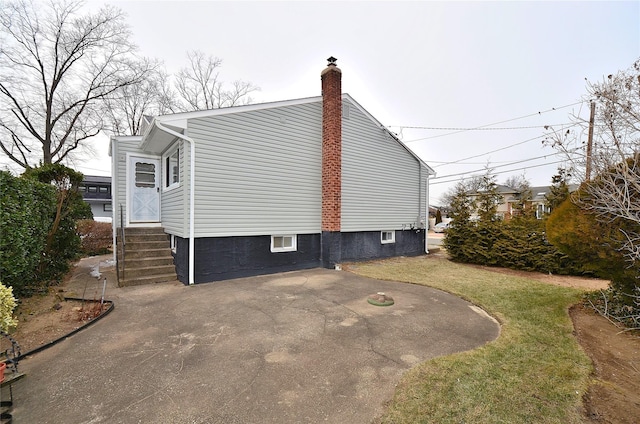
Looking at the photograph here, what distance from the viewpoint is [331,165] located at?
9.09 meters

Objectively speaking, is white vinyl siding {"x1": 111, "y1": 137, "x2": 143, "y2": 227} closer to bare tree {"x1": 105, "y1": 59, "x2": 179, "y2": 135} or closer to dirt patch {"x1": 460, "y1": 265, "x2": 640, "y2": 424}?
dirt patch {"x1": 460, "y1": 265, "x2": 640, "y2": 424}

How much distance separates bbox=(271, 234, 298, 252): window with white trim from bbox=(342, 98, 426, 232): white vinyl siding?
1958 mm

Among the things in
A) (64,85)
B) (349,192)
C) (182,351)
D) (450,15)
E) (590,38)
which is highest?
(64,85)

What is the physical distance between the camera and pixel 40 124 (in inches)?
724

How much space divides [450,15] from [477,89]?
6047 millimetres

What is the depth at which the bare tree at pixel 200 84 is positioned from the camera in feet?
81.6

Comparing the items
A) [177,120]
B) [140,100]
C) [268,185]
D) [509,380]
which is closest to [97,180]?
[140,100]

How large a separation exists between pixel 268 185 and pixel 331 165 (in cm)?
228

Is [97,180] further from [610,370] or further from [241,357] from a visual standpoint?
[610,370]

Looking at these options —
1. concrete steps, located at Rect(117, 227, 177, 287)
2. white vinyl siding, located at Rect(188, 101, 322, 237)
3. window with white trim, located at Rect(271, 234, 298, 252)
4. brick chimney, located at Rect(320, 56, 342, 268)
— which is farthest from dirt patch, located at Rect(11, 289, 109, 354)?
brick chimney, located at Rect(320, 56, 342, 268)

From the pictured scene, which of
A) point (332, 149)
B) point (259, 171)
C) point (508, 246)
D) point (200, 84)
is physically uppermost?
point (200, 84)

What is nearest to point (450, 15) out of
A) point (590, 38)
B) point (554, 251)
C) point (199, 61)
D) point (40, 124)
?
point (590, 38)

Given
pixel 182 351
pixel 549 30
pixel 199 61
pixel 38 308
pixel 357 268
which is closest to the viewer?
pixel 182 351

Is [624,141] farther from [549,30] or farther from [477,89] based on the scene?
[477,89]
